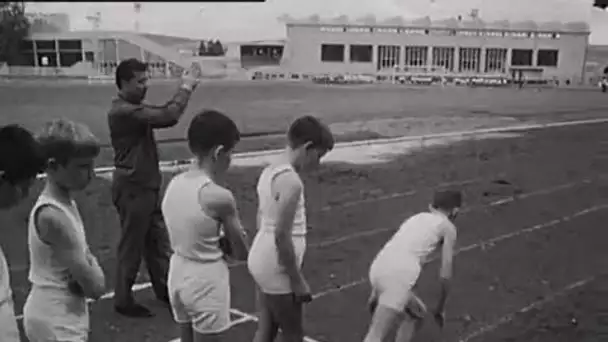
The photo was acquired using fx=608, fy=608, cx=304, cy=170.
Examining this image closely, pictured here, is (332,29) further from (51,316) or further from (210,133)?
(51,316)

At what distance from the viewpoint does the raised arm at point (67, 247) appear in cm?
165

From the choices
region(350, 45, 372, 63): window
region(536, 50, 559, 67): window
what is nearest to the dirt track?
region(536, 50, 559, 67): window

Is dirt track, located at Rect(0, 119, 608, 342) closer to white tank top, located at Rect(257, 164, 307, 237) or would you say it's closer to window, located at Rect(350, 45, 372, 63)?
white tank top, located at Rect(257, 164, 307, 237)

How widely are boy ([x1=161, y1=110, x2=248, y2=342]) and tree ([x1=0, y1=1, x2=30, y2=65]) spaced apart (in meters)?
3.96

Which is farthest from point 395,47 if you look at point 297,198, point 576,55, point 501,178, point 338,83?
point 297,198

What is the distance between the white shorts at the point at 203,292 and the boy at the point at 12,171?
0.50 m

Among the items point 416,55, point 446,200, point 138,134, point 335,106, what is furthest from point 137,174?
point 416,55

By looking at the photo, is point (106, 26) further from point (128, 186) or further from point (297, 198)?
point (297, 198)

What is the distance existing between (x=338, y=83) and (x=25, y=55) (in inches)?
206

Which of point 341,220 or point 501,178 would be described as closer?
point 341,220

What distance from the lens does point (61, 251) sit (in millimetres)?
1681

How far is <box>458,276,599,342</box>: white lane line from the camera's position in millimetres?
3434

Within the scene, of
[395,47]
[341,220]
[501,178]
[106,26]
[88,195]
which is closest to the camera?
[106,26]

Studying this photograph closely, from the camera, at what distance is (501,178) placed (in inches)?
289
